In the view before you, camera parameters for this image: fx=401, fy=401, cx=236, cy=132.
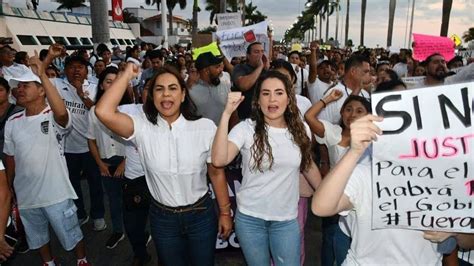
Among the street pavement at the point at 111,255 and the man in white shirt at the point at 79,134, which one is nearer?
the street pavement at the point at 111,255

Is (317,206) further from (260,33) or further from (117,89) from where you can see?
(260,33)

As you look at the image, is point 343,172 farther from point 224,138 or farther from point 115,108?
point 115,108

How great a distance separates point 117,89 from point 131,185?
1320mm

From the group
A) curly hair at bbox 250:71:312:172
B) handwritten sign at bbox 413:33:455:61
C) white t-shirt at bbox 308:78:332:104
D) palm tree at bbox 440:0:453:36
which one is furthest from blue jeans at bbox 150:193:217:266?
palm tree at bbox 440:0:453:36

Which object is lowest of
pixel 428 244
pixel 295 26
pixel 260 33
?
pixel 428 244

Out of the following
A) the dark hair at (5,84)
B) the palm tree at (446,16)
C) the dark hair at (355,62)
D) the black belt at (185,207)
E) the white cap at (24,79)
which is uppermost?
the palm tree at (446,16)

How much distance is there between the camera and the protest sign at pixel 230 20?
35.5 ft

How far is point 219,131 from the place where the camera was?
2627mm

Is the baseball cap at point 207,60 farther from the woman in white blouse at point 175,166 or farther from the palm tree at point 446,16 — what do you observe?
the palm tree at point 446,16

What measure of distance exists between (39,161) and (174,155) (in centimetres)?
146

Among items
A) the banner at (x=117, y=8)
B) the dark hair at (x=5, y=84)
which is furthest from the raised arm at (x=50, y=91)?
the banner at (x=117, y=8)

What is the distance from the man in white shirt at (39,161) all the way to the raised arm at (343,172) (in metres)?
2.47

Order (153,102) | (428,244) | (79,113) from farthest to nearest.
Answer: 1. (79,113)
2. (153,102)
3. (428,244)

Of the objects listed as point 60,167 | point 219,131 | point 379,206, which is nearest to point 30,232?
point 60,167
